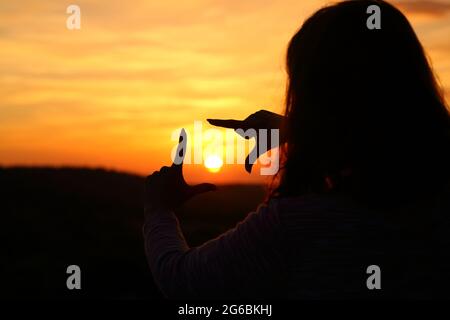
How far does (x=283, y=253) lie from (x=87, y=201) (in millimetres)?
13246

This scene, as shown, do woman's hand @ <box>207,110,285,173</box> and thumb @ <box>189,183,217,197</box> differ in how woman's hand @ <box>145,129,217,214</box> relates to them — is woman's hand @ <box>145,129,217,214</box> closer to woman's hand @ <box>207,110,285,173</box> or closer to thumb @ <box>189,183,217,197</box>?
thumb @ <box>189,183,217,197</box>

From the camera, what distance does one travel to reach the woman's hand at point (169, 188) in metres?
2.21

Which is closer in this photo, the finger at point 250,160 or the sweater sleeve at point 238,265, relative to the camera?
the sweater sleeve at point 238,265

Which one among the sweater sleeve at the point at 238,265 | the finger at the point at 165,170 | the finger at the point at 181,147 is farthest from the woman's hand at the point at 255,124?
the sweater sleeve at the point at 238,265

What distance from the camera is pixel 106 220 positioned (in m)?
13.1

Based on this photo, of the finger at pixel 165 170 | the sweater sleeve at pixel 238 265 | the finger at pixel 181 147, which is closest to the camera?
the sweater sleeve at pixel 238 265

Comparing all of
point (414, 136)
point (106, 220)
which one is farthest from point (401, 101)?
point (106, 220)

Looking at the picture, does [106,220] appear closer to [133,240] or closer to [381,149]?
[133,240]

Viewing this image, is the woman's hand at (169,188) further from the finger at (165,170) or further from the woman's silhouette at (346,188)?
the woman's silhouette at (346,188)

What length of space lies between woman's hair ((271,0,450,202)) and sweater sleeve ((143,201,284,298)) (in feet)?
0.61

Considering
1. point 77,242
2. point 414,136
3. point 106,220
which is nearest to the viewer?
point 414,136

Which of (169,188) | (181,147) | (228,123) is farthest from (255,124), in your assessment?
(169,188)

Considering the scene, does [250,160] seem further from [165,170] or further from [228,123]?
[165,170]

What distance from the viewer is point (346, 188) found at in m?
1.87
